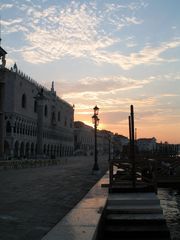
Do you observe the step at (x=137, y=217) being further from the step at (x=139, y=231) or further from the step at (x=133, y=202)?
the step at (x=133, y=202)

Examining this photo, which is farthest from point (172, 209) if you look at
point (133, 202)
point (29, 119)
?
point (29, 119)

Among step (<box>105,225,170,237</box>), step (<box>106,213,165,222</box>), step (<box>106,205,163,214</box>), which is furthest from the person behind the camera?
step (<box>106,205,163,214</box>)

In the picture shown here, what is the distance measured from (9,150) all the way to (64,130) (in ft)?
202

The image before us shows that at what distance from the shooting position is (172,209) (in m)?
18.1

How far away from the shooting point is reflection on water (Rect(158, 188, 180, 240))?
13.0 metres

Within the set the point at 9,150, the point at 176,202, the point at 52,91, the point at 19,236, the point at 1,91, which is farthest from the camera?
the point at 52,91

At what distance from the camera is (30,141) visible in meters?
104

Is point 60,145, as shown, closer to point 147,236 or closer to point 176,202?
point 176,202

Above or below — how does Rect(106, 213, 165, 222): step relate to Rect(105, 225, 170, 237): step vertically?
above

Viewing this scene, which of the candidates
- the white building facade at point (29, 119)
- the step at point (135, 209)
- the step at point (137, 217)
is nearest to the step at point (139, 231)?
the step at point (137, 217)

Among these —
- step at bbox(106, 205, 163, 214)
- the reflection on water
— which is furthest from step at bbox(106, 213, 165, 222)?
the reflection on water

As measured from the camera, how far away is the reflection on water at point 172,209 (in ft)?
42.5

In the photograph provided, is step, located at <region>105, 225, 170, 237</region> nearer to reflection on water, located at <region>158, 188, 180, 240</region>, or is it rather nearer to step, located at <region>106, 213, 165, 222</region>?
step, located at <region>106, 213, 165, 222</region>

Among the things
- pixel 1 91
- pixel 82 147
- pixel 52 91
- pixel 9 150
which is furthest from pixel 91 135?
pixel 1 91
